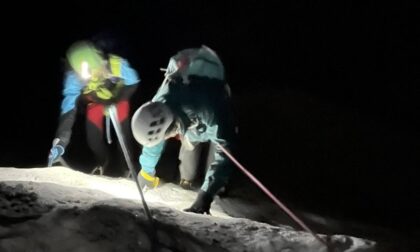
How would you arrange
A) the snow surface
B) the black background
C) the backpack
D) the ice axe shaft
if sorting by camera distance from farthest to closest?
the black background < the backpack < the ice axe shaft < the snow surface

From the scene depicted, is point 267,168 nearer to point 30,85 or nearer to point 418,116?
point 418,116

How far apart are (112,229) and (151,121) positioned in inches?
49.9

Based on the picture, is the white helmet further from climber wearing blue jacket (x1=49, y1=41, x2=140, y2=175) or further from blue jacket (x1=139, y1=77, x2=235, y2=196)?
climber wearing blue jacket (x1=49, y1=41, x2=140, y2=175)

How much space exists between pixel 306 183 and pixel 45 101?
5.28 m

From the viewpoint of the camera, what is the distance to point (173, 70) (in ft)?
15.7

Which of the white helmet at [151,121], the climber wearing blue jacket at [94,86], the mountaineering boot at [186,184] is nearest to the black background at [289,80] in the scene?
the mountaineering boot at [186,184]

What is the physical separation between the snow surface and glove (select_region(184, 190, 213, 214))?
526 millimetres

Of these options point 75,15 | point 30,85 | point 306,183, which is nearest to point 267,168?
point 306,183

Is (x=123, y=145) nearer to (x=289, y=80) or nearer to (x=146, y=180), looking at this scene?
(x=146, y=180)

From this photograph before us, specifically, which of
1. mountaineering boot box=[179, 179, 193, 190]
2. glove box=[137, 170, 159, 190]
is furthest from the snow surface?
mountaineering boot box=[179, 179, 193, 190]

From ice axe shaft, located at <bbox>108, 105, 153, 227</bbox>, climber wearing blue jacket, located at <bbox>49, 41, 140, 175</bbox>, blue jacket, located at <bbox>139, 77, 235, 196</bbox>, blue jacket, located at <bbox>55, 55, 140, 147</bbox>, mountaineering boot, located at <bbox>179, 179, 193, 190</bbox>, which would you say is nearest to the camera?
ice axe shaft, located at <bbox>108, 105, 153, 227</bbox>

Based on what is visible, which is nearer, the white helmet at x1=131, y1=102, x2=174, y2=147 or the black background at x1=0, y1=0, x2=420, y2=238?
the white helmet at x1=131, y1=102, x2=174, y2=147

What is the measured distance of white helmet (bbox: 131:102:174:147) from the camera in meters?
4.25

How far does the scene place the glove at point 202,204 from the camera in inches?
171
